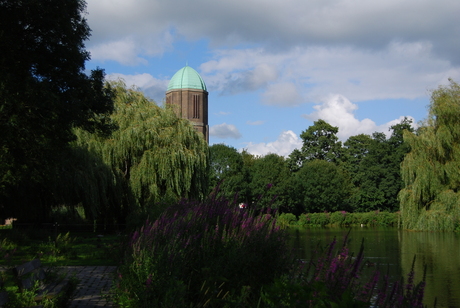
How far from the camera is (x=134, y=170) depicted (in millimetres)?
26234

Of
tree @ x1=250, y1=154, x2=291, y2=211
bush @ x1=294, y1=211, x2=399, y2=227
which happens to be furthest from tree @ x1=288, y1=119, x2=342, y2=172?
bush @ x1=294, y1=211, x2=399, y2=227

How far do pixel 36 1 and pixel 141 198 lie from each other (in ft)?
47.1

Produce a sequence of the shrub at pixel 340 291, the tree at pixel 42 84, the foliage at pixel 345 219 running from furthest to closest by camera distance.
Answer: the foliage at pixel 345 219 → the tree at pixel 42 84 → the shrub at pixel 340 291

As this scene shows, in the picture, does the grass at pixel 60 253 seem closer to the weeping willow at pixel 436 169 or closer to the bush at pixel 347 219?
the weeping willow at pixel 436 169

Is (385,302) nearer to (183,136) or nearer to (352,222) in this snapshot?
(183,136)

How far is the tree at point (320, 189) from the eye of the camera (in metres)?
57.6

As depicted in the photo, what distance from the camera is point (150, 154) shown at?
26219mm

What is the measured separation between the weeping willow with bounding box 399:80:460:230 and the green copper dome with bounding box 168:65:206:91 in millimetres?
82095

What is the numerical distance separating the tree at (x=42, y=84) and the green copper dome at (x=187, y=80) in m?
93.2

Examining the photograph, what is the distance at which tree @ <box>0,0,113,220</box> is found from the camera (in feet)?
43.4

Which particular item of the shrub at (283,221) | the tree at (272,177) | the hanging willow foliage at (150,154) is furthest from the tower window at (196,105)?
the hanging willow foliage at (150,154)

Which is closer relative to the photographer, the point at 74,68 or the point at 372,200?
the point at 74,68

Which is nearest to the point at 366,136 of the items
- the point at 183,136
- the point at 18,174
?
the point at 183,136

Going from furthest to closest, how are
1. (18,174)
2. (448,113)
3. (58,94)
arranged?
(448,113)
(18,174)
(58,94)
